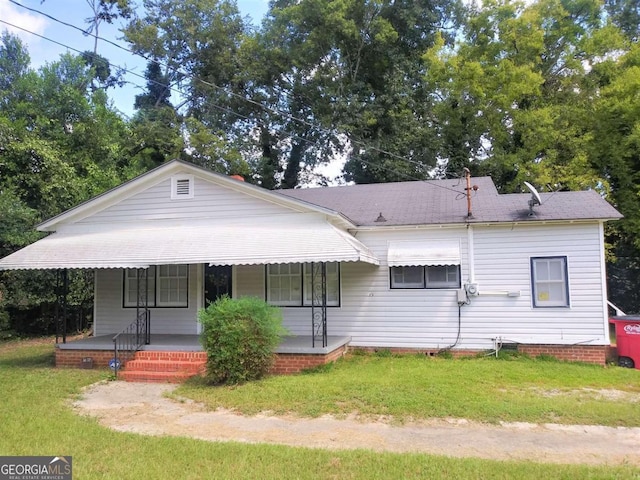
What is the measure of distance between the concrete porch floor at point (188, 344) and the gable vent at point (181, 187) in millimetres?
3557

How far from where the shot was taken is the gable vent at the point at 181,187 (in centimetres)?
1211

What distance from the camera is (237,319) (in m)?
8.59

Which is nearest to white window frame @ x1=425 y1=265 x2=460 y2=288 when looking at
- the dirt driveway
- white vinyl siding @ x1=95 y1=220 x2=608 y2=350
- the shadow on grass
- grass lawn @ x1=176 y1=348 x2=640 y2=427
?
white vinyl siding @ x1=95 y1=220 x2=608 y2=350

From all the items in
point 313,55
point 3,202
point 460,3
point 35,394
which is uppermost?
point 460,3

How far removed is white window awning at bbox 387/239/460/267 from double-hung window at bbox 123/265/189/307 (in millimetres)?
5425

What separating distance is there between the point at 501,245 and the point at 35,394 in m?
9.87

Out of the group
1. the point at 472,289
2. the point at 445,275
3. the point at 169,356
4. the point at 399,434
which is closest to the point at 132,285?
the point at 169,356

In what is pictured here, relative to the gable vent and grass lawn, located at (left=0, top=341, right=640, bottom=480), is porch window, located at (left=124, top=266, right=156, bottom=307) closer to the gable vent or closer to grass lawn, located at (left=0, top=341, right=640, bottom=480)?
the gable vent

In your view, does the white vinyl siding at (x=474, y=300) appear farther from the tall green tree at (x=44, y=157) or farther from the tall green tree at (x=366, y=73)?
the tall green tree at (x=366, y=73)

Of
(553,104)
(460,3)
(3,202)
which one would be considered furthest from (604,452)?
(460,3)

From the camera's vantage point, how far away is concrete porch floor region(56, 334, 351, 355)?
9.64 m

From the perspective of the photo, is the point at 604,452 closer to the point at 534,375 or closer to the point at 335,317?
the point at 534,375

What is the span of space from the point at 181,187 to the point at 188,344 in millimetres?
4020

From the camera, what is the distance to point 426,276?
11.6 m
